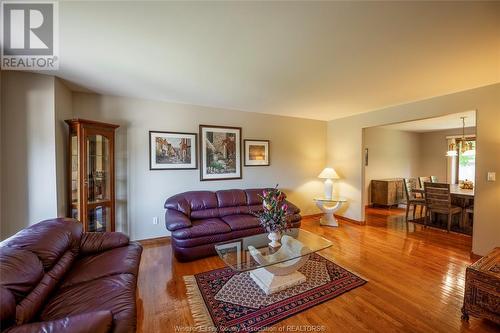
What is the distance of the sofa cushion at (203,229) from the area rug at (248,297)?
53cm

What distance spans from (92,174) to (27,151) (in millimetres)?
701

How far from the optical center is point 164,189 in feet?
12.2

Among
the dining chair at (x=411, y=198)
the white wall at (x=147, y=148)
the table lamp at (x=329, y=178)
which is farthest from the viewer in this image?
the dining chair at (x=411, y=198)

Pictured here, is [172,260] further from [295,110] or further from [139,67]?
[295,110]

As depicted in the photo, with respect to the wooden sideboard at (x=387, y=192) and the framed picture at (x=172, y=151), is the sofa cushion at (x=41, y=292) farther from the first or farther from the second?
the wooden sideboard at (x=387, y=192)

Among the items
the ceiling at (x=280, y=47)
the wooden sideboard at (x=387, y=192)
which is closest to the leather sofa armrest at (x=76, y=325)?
the ceiling at (x=280, y=47)

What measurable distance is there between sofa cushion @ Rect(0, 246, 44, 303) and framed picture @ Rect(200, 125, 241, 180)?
2.65m

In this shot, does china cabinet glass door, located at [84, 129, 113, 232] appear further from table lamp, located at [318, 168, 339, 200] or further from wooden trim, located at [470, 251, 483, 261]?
wooden trim, located at [470, 251, 483, 261]

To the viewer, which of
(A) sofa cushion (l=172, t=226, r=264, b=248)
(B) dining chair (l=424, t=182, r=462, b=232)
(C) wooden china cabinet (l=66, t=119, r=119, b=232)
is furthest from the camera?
(B) dining chair (l=424, t=182, r=462, b=232)

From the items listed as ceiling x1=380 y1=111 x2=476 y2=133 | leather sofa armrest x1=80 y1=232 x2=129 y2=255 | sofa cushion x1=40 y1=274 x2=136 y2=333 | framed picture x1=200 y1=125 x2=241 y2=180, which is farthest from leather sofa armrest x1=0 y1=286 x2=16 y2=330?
ceiling x1=380 y1=111 x2=476 y2=133

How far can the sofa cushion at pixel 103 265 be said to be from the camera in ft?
5.53

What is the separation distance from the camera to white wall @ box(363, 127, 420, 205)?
6.21 m

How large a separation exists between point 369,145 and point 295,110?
125 inches

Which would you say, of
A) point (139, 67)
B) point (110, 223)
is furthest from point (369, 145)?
point (110, 223)
